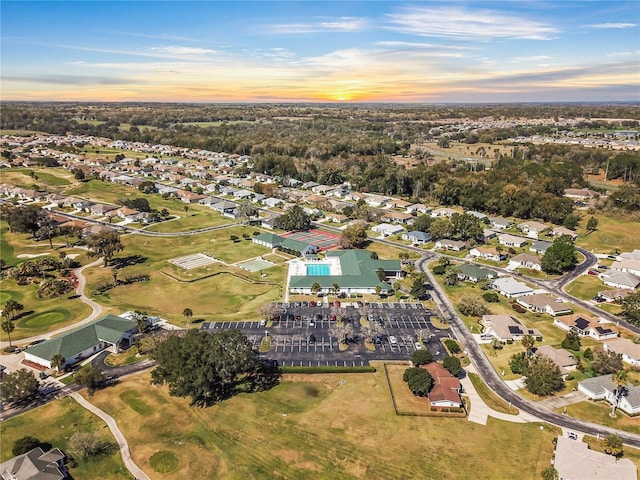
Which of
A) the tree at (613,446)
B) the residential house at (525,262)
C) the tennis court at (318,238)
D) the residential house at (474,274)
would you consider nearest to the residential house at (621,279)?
the residential house at (525,262)

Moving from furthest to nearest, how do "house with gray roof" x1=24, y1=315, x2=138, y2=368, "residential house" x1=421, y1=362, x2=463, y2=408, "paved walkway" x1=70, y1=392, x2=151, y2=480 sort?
1. "house with gray roof" x1=24, y1=315, x2=138, y2=368
2. "residential house" x1=421, y1=362, x2=463, y2=408
3. "paved walkway" x1=70, y1=392, x2=151, y2=480

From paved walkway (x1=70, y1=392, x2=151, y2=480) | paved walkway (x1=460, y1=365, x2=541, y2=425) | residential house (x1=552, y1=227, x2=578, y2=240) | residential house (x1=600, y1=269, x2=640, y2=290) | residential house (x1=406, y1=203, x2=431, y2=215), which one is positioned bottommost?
paved walkway (x1=70, y1=392, x2=151, y2=480)

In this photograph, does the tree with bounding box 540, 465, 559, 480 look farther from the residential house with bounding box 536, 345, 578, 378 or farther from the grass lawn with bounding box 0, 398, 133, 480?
the grass lawn with bounding box 0, 398, 133, 480

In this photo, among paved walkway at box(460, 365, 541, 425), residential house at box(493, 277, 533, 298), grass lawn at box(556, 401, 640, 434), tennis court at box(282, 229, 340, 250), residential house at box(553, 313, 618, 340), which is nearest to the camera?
grass lawn at box(556, 401, 640, 434)

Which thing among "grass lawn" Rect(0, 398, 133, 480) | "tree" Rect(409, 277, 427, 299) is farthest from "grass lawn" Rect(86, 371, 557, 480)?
"tree" Rect(409, 277, 427, 299)

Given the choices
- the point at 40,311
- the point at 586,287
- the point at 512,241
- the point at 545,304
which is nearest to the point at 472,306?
the point at 545,304

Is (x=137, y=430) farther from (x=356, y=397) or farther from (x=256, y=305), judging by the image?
(x=256, y=305)
